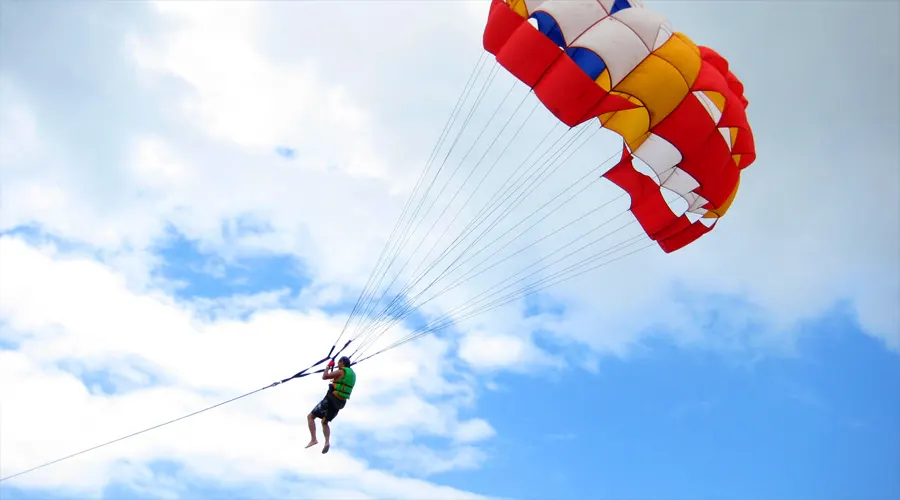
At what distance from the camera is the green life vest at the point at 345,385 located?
15349mm

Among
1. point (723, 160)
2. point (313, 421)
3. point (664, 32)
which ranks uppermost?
point (664, 32)

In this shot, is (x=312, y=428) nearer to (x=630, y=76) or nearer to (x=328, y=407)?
(x=328, y=407)

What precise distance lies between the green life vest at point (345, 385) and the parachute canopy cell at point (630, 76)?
547 cm

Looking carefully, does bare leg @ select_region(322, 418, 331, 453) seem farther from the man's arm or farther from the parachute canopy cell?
the parachute canopy cell

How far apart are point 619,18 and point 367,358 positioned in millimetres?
6946

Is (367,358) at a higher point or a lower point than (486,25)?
lower

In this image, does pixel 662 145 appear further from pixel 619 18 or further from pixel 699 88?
pixel 619 18

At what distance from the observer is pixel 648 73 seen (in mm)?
14508

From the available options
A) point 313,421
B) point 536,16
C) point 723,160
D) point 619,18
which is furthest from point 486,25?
point 313,421

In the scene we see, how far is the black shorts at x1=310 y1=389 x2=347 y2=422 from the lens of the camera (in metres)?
15.3

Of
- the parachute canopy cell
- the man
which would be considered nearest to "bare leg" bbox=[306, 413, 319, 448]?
the man

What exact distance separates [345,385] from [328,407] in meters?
0.46

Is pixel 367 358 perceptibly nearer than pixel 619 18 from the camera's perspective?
No

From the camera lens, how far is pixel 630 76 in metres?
14.5
